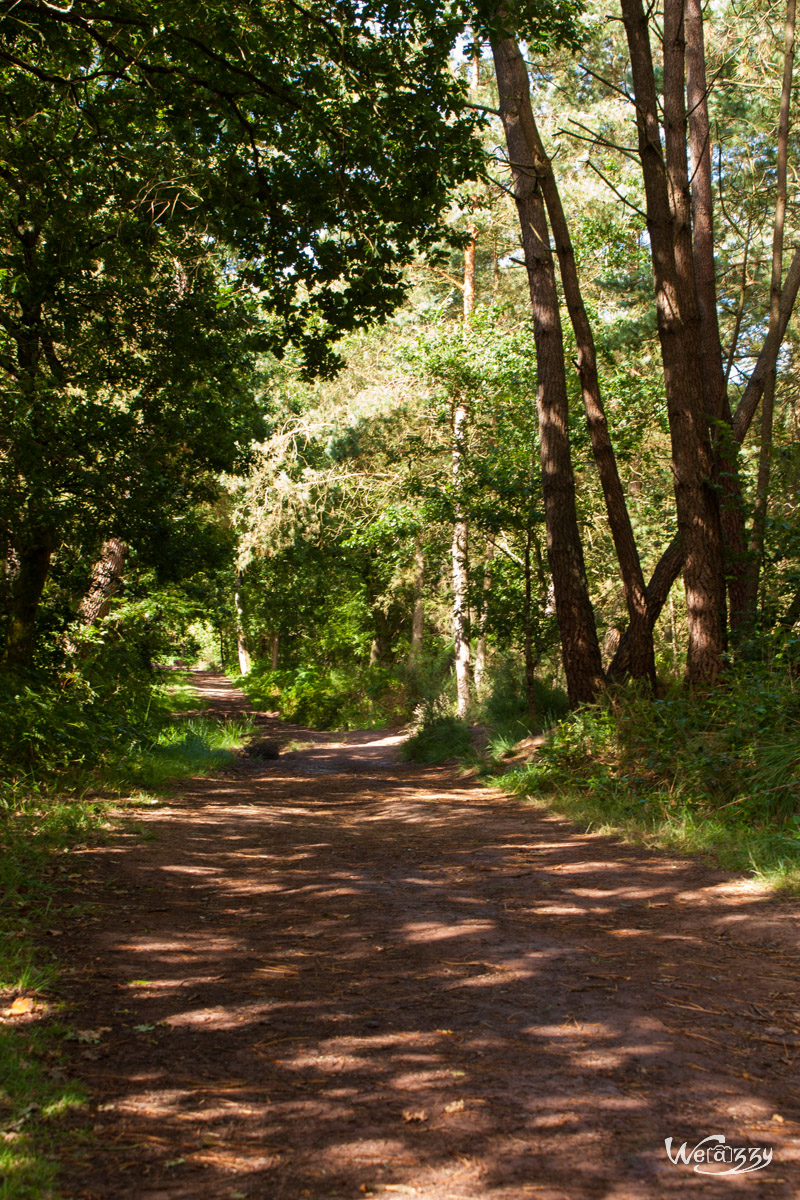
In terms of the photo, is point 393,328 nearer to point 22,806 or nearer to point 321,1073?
point 22,806

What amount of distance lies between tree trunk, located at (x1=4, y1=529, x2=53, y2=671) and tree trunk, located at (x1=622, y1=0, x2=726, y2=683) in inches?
264

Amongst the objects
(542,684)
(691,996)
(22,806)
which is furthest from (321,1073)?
(542,684)

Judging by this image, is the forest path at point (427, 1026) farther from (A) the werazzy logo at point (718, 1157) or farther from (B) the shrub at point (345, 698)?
(B) the shrub at point (345, 698)

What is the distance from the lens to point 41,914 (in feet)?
14.6

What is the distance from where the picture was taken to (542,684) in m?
15.0

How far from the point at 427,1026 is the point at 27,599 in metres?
7.81

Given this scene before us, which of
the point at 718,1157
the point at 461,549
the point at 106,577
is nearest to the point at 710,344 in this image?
the point at 461,549

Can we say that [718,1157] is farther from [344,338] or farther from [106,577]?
[106,577]

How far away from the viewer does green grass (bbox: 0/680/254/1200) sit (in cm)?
235

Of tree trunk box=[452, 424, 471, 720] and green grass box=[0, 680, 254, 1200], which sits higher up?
tree trunk box=[452, 424, 471, 720]

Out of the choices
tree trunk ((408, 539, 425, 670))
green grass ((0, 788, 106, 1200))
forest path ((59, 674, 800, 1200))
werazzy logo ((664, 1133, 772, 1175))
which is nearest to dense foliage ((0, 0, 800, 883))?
green grass ((0, 788, 106, 1200))

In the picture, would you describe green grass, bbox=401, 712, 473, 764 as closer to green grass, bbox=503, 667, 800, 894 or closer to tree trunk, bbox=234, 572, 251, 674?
green grass, bbox=503, 667, 800, 894

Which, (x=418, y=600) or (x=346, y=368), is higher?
(x=346, y=368)

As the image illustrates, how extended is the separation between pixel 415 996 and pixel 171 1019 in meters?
0.96
